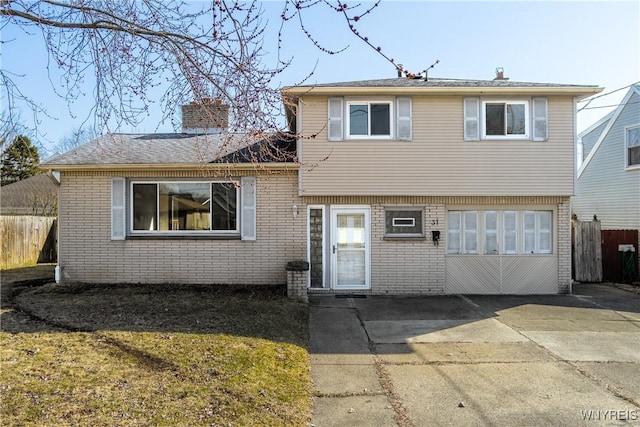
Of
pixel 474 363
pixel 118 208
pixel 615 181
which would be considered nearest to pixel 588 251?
pixel 615 181

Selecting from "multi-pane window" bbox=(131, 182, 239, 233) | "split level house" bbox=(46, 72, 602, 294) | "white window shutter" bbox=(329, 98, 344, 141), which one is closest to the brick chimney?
"split level house" bbox=(46, 72, 602, 294)

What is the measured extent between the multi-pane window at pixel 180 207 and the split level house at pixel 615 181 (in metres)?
11.4

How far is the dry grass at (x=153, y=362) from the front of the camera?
12.5ft

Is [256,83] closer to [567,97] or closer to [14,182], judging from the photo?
[567,97]

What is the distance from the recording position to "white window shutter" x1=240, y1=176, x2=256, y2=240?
1030 cm

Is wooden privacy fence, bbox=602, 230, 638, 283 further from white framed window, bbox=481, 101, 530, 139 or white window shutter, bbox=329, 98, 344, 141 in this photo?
white window shutter, bbox=329, 98, 344, 141

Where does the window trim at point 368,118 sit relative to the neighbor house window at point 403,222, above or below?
above

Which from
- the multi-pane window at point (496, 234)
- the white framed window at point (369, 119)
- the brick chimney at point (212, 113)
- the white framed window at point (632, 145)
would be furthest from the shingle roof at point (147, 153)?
the white framed window at point (632, 145)

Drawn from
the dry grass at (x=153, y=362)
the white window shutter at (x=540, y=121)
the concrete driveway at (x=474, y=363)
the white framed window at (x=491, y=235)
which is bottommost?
the concrete driveway at (x=474, y=363)

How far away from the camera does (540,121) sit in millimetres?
10211

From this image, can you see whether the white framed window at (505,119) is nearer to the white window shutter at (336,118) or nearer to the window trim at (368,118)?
the window trim at (368,118)

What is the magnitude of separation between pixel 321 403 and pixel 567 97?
962cm

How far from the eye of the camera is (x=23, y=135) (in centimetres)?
479

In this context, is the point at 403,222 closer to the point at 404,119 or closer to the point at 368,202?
the point at 368,202
